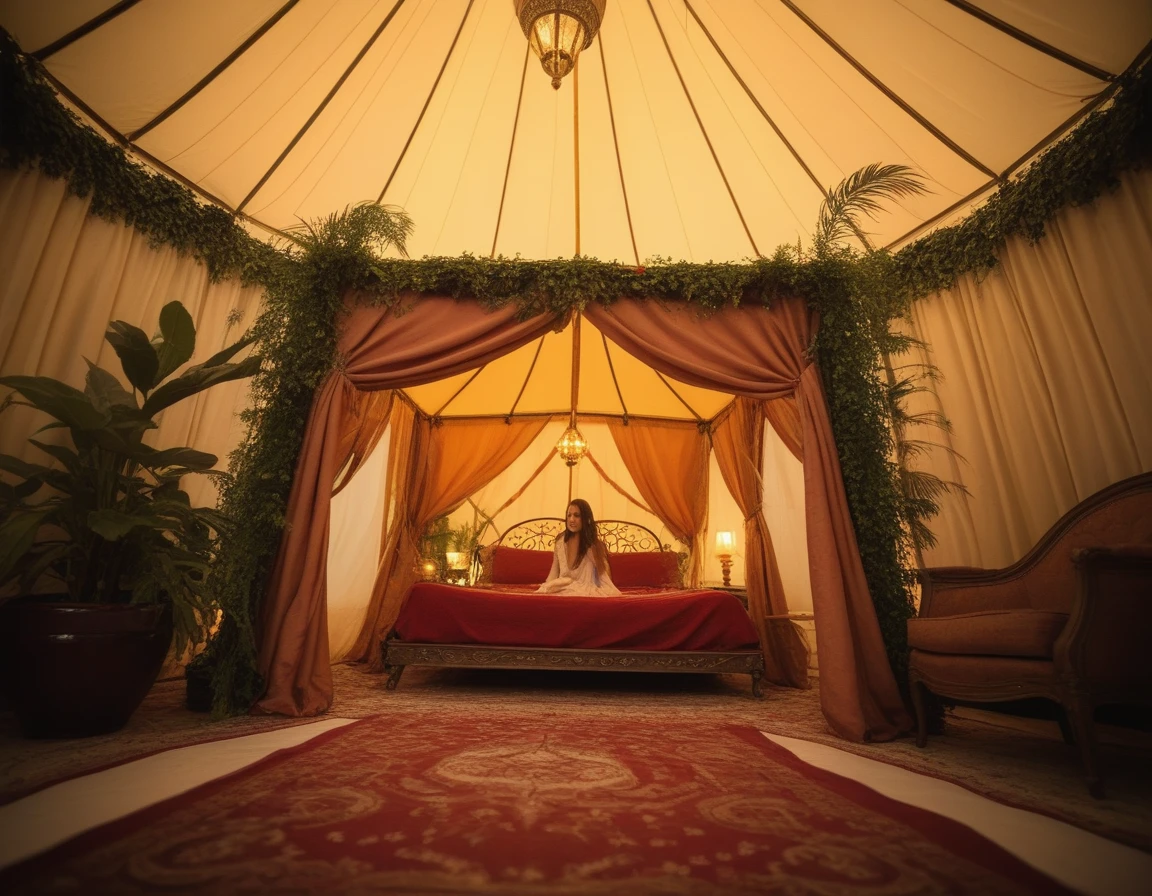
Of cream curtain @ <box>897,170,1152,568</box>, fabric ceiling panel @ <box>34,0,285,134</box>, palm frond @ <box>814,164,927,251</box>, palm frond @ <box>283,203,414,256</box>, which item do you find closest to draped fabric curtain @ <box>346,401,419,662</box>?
palm frond @ <box>283,203,414,256</box>

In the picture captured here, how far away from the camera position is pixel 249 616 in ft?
9.50

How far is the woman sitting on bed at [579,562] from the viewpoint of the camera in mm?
4711

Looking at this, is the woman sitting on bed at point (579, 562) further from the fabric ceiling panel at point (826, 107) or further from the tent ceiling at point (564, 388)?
the fabric ceiling panel at point (826, 107)

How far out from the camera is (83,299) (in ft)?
11.3

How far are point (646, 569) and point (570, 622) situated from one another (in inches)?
106

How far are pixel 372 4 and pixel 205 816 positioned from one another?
190 inches

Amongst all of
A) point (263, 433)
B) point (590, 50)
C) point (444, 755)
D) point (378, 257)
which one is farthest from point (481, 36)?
point (444, 755)

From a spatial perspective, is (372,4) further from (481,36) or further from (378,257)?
(378,257)

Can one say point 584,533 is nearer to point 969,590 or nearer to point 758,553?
point 758,553

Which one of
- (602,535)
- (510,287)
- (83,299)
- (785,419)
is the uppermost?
(510,287)

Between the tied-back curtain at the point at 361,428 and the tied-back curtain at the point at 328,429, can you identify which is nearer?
the tied-back curtain at the point at 328,429

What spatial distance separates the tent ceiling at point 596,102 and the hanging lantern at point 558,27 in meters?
1.15

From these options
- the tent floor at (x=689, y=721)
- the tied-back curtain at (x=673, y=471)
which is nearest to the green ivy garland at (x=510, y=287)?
the tent floor at (x=689, y=721)

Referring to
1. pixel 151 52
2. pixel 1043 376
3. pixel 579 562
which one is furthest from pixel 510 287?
pixel 1043 376
